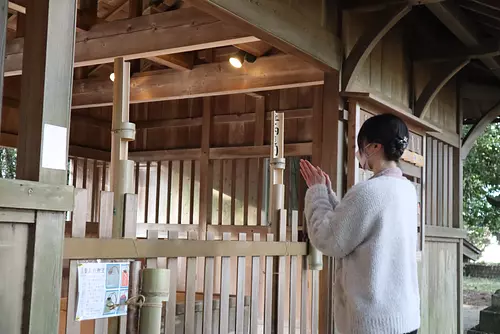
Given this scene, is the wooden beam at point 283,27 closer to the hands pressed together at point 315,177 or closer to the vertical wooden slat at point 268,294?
the hands pressed together at point 315,177

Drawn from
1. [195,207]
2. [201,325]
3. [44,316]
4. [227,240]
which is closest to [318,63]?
[227,240]

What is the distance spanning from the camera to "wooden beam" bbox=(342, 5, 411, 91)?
14.1 feet

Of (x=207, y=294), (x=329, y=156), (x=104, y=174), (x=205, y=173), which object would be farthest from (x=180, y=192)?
(x=207, y=294)

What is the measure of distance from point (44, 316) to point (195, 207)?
18.4ft

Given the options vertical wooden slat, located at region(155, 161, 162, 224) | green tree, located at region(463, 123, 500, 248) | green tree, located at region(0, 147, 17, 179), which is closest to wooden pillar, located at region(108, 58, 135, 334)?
vertical wooden slat, located at region(155, 161, 162, 224)

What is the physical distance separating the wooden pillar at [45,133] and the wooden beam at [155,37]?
83.7 inches

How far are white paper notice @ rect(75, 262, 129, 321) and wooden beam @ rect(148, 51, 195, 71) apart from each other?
135 inches

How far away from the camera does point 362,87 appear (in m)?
4.55

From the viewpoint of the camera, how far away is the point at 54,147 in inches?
77.7

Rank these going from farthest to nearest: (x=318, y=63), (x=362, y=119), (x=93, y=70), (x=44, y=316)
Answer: (x=93, y=70) < (x=362, y=119) < (x=318, y=63) < (x=44, y=316)

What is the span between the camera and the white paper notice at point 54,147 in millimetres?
1951

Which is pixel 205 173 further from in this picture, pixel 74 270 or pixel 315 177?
pixel 74 270

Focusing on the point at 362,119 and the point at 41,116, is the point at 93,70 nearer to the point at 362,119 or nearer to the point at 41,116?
the point at 362,119

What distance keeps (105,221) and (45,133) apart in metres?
0.52
